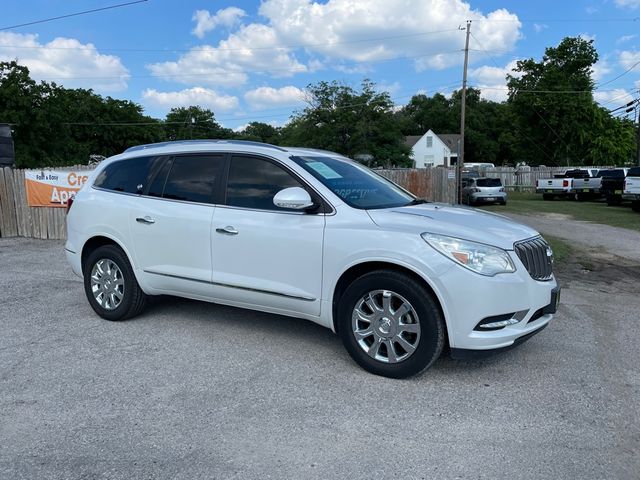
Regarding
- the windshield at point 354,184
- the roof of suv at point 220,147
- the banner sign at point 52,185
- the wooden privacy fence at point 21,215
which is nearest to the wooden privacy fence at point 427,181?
the banner sign at point 52,185

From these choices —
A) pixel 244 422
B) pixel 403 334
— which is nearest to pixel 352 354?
pixel 403 334

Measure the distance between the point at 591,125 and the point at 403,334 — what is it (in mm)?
52897

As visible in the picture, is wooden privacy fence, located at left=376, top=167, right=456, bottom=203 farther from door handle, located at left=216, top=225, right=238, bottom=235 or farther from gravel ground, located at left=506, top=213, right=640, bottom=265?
door handle, located at left=216, top=225, right=238, bottom=235

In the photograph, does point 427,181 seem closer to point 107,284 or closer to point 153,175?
point 153,175

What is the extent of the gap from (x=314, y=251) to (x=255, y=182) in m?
0.96

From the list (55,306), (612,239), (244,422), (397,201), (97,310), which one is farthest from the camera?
(612,239)

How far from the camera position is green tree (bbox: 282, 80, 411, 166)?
150ft

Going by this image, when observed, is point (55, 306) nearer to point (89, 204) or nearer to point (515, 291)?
point (89, 204)

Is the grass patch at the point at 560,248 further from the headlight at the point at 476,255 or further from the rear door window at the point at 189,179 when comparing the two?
the rear door window at the point at 189,179

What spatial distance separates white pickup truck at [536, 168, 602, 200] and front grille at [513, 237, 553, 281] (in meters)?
27.3

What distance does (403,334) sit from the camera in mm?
4047

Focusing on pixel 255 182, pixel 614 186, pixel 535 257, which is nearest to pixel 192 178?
pixel 255 182

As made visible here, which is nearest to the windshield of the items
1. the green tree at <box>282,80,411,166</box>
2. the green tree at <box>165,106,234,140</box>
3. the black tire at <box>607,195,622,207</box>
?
the black tire at <box>607,195,622,207</box>

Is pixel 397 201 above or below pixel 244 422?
above
